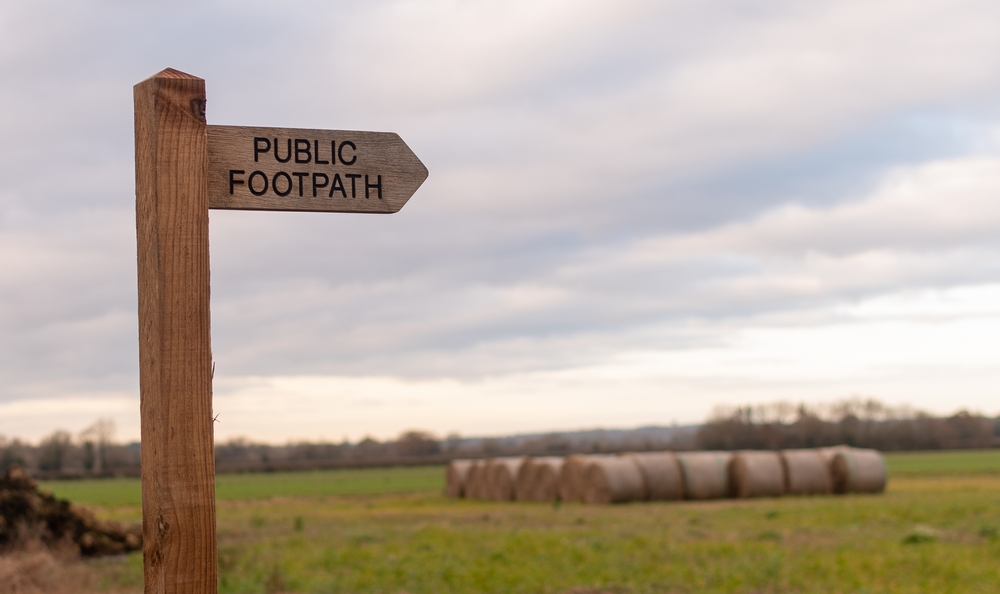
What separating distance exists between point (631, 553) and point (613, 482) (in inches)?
520

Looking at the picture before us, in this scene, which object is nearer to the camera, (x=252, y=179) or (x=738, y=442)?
(x=252, y=179)

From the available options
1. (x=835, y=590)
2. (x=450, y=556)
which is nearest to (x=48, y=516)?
(x=450, y=556)

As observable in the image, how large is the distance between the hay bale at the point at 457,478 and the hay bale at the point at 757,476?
364 inches

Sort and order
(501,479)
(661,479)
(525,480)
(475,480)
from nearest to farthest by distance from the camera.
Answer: (661,479)
(525,480)
(501,479)
(475,480)

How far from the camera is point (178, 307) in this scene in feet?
9.24

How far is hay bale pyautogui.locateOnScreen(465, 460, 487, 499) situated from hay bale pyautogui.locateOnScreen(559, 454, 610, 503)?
417 cm

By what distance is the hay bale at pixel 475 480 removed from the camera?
3016 cm

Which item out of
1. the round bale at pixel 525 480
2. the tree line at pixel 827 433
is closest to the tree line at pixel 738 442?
the tree line at pixel 827 433

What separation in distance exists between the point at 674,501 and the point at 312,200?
2292 cm

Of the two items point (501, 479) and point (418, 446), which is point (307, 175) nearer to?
point (501, 479)

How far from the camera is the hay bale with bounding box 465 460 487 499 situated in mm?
30156

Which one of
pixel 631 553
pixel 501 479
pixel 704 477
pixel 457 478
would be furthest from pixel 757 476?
pixel 631 553

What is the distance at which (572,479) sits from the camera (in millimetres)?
25953

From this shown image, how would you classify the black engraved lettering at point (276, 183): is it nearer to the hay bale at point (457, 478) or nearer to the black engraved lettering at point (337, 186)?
the black engraved lettering at point (337, 186)
